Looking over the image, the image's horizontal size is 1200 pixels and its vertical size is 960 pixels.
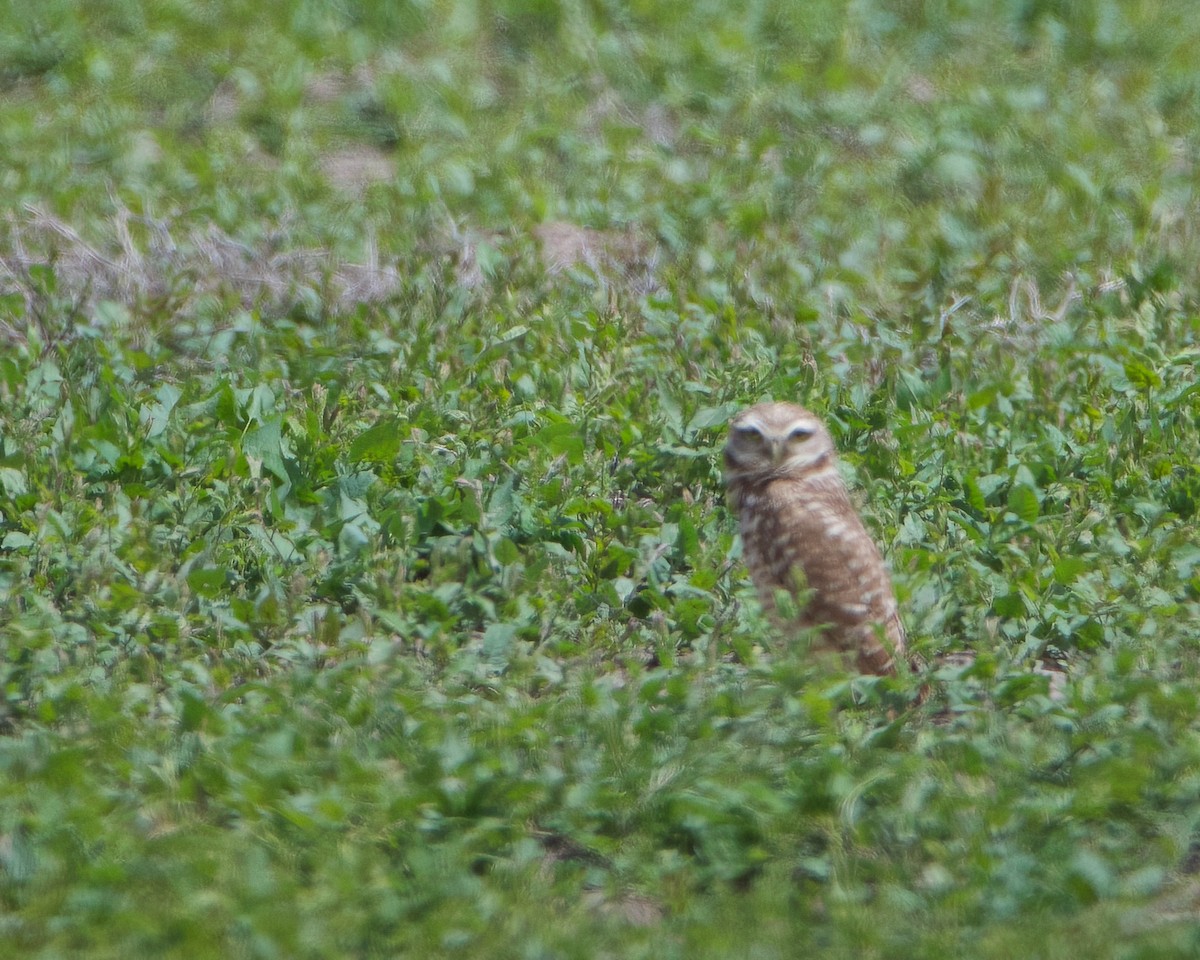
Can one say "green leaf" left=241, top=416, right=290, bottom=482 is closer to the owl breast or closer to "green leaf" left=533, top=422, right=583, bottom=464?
"green leaf" left=533, top=422, right=583, bottom=464

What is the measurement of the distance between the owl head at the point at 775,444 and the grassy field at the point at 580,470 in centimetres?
45

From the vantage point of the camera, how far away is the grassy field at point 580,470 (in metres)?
4.20

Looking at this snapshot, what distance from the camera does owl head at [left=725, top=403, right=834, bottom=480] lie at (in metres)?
5.74

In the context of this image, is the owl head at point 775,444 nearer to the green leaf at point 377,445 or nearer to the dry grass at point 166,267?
the green leaf at point 377,445

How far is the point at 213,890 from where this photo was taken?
3.98 metres

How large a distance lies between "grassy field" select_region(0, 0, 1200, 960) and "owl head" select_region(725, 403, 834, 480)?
45 centimetres

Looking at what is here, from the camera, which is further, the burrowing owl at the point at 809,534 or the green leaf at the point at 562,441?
the green leaf at the point at 562,441

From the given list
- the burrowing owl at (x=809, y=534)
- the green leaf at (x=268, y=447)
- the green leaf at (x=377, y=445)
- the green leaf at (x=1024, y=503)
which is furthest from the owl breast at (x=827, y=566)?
the green leaf at (x=268, y=447)

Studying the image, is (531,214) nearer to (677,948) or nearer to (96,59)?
(96,59)

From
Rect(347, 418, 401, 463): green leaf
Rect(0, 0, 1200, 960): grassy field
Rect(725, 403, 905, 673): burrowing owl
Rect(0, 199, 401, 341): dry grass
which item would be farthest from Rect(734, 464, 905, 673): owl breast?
Rect(0, 199, 401, 341): dry grass

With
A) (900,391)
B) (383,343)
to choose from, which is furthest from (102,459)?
(900,391)

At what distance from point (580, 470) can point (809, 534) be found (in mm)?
1317

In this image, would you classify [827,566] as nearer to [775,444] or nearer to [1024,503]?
[775,444]

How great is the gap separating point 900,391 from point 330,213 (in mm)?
3477
